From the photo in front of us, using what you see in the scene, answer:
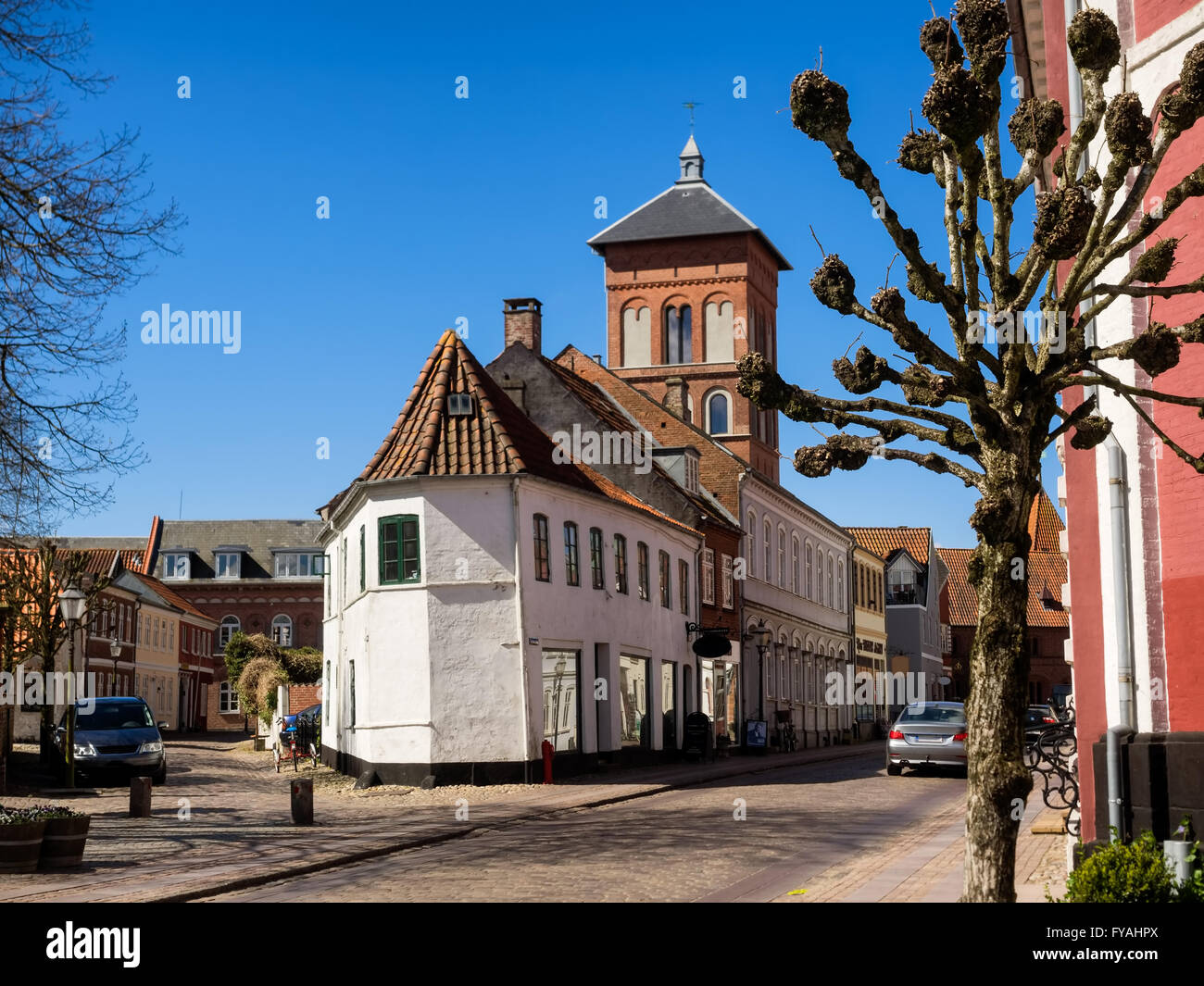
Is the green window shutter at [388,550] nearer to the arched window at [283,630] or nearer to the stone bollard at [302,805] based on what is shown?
the stone bollard at [302,805]

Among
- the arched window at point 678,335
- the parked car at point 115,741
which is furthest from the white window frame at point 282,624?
the parked car at point 115,741

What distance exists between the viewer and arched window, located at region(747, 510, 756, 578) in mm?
45844

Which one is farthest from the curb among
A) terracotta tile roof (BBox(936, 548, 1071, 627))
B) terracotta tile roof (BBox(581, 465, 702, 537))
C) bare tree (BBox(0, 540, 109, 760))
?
terracotta tile roof (BBox(936, 548, 1071, 627))

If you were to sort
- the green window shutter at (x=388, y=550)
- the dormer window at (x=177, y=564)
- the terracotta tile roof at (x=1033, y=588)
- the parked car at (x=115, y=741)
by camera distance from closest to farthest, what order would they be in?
the green window shutter at (x=388, y=550) → the parked car at (x=115, y=741) → the dormer window at (x=177, y=564) → the terracotta tile roof at (x=1033, y=588)

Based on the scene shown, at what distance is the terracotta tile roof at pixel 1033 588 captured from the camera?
88375 millimetres

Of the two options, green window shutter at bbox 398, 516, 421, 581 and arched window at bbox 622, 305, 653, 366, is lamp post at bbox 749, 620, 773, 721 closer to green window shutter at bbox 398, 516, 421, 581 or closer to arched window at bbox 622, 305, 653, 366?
green window shutter at bbox 398, 516, 421, 581

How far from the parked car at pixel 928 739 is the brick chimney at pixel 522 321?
16132mm

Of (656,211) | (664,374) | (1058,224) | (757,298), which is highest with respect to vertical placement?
(656,211)

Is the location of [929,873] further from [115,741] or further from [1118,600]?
[115,741]

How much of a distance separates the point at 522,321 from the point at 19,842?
27.9m
